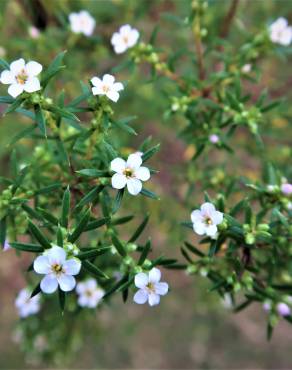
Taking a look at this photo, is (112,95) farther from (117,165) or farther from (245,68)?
(245,68)

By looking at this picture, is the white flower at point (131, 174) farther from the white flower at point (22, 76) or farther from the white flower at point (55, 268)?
the white flower at point (22, 76)

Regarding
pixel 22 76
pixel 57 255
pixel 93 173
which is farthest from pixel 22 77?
pixel 57 255

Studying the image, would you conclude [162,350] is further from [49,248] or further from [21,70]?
[21,70]

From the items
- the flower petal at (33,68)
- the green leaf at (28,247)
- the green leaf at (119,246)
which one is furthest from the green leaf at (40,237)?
the flower petal at (33,68)

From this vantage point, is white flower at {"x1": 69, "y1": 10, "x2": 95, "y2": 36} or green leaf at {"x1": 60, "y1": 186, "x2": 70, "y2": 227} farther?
white flower at {"x1": 69, "y1": 10, "x2": 95, "y2": 36}

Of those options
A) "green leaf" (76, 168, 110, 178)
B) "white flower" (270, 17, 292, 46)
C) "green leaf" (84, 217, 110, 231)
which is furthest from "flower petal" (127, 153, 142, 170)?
"white flower" (270, 17, 292, 46)

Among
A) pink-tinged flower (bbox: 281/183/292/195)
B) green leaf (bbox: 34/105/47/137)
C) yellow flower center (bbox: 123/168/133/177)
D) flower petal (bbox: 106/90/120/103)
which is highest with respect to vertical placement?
flower petal (bbox: 106/90/120/103)

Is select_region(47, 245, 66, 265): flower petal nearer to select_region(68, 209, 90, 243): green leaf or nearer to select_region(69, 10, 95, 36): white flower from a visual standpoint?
select_region(68, 209, 90, 243): green leaf
